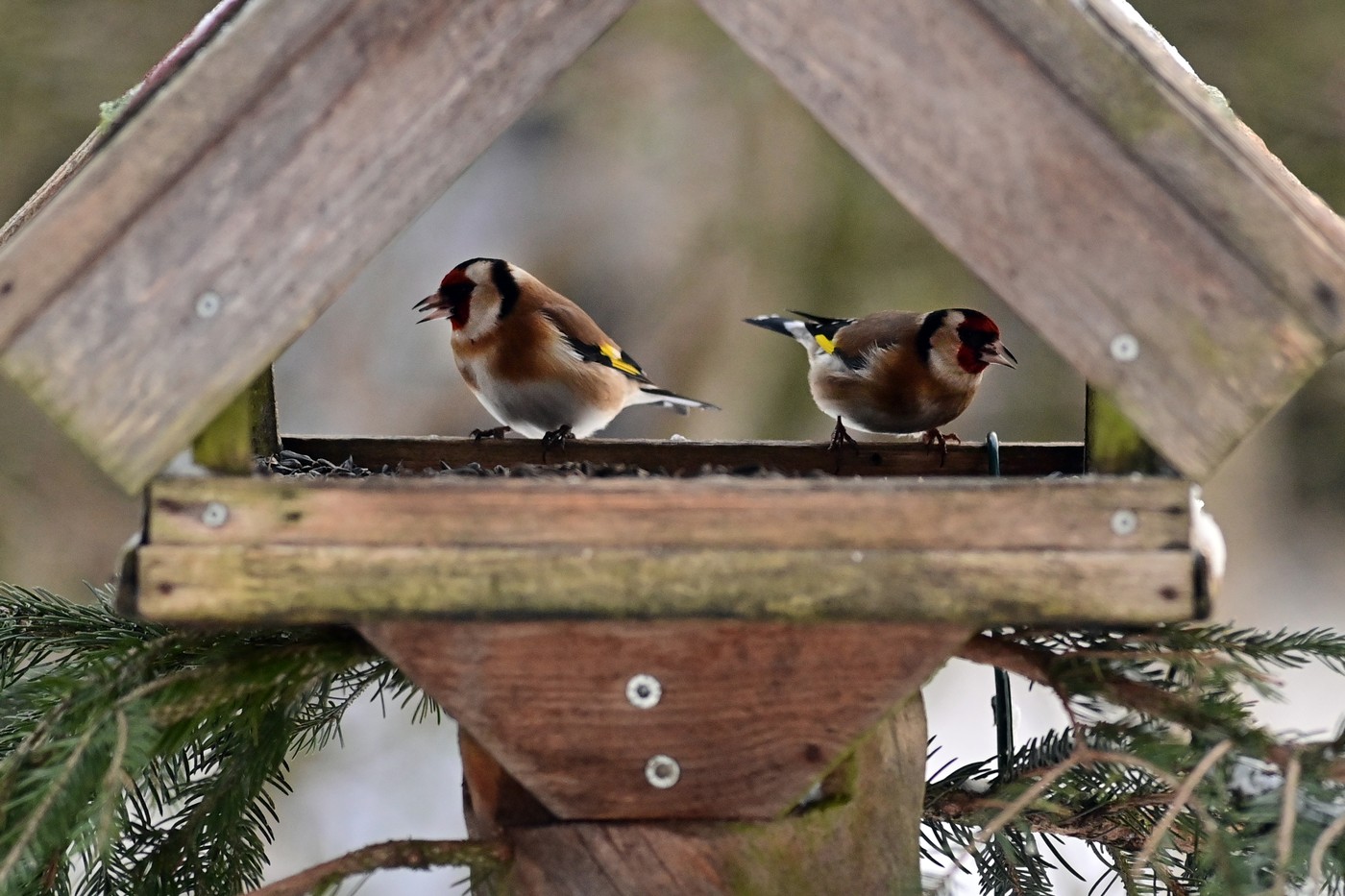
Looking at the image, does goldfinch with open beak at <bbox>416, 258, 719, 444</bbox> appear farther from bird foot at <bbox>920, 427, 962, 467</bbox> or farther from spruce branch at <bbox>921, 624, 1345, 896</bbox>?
spruce branch at <bbox>921, 624, 1345, 896</bbox>

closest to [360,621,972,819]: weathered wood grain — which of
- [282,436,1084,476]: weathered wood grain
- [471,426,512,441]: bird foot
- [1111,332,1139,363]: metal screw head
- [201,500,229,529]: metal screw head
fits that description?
[201,500,229,529]: metal screw head

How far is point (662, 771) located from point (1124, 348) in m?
0.52

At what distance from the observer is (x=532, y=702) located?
123cm

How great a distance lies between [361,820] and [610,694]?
292cm

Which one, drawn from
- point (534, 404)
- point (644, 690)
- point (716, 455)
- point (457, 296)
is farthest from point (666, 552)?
point (457, 296)

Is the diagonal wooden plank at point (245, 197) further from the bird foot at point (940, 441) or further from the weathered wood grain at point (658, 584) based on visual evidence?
the bird foot at point (940, 441)

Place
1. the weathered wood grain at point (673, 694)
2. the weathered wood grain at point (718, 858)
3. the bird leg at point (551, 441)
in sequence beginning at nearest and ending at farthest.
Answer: the weathered wood grain at point (673, 694) → the weathered wood grain at point (718, 858) → the bird leg at point (551, 441)

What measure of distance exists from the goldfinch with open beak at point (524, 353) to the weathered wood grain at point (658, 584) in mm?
951

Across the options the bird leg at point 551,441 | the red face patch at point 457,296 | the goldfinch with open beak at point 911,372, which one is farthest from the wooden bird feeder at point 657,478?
the red face patch at point 457,296

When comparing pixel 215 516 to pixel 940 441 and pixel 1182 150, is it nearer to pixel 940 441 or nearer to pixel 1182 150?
pixel 1182 150

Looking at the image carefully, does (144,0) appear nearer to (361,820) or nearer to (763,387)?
(763,387)

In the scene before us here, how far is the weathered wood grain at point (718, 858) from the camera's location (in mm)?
1316

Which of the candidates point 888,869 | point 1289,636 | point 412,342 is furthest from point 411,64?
point 412,342

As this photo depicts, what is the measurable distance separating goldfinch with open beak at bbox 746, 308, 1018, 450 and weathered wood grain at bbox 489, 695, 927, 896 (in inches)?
31.3
